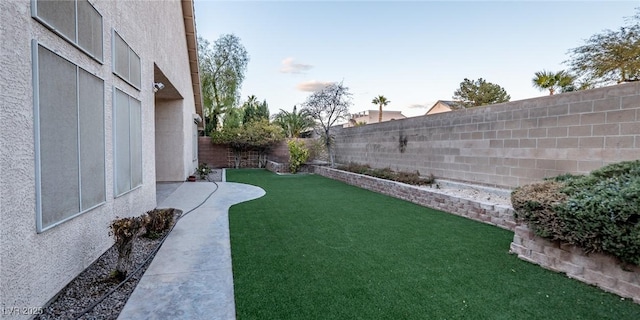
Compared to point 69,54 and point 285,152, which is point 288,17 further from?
point 69,54

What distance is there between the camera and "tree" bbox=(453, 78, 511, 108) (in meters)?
28.1

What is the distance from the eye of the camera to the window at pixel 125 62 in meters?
4.54

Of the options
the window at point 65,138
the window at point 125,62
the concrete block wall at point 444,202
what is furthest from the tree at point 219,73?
the window at point 65,138

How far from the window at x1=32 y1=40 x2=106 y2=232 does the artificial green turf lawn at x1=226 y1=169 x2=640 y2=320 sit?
6.32 feet

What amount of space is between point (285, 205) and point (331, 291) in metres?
4.56

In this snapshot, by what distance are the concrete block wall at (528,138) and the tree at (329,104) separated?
471 centimetres

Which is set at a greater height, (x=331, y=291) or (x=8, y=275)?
(x=8, y=275)

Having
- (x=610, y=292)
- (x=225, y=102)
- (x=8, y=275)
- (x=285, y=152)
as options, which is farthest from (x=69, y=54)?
(x=225, y=102)

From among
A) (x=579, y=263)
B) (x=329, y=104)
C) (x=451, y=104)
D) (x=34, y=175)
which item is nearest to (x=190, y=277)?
(x=34, y=175)

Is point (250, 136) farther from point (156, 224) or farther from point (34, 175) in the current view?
point (34, 175)

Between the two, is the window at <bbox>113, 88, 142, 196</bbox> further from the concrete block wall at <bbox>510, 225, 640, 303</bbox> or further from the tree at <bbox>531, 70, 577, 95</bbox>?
the tree at <bbox>531, 70, 577, 95</bbox>

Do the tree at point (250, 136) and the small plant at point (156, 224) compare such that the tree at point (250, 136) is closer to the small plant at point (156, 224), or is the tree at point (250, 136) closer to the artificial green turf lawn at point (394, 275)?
the artificial green turf lawn at point (394, 275)

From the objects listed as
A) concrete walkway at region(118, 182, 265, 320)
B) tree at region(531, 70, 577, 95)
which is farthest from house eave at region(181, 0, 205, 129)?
tree at region(531, 70, 577, 95)

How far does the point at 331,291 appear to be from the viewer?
309 cm
